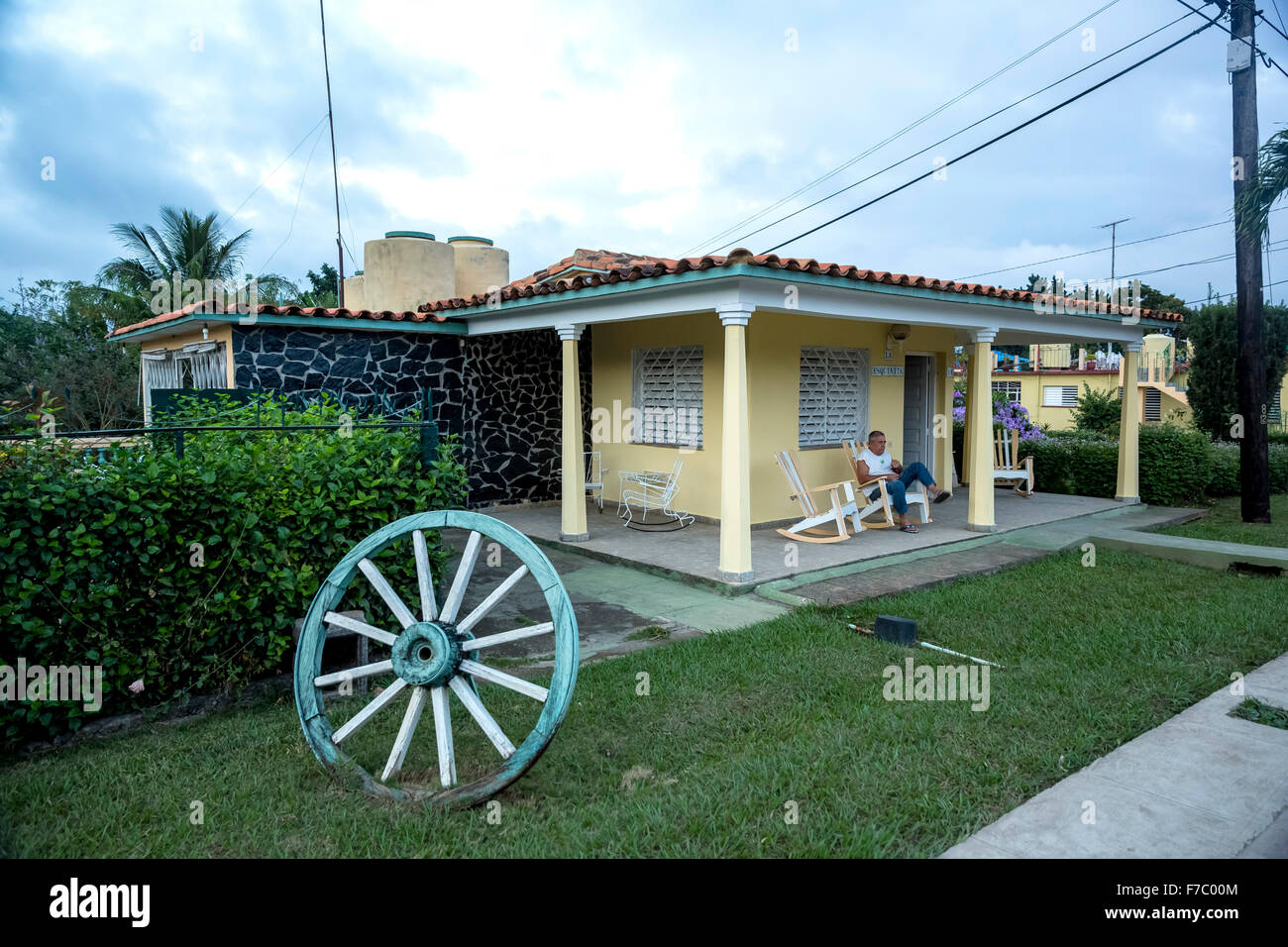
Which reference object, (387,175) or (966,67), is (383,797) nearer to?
(966,67)

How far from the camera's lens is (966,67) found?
43.4 feet

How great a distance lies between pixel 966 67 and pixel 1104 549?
894 centimetres

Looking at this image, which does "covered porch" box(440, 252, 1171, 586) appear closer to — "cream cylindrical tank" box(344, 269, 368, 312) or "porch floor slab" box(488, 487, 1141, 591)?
"porch floor slab" box(488, 487, 1141, 591)

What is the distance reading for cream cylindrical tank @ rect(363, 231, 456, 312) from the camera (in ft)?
41.5

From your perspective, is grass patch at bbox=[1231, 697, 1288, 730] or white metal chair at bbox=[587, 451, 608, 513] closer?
grass patch at bbox=[1231, 697, 1288, 730]

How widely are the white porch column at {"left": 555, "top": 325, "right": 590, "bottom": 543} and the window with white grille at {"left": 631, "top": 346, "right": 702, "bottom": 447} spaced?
1945 mm

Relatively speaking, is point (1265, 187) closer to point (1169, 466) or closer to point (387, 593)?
point (1169, 466)

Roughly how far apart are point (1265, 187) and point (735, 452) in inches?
259

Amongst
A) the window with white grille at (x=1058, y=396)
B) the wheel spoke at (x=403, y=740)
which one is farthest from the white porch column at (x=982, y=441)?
the window with white grille at (x=1058, y=396)

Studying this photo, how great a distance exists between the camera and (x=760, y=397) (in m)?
9.73

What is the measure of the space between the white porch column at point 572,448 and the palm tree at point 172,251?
16.4 m

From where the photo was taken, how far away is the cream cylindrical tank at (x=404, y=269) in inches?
499

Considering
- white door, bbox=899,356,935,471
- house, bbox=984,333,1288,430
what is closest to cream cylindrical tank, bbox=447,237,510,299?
white door, bbox=899,356,935,471
